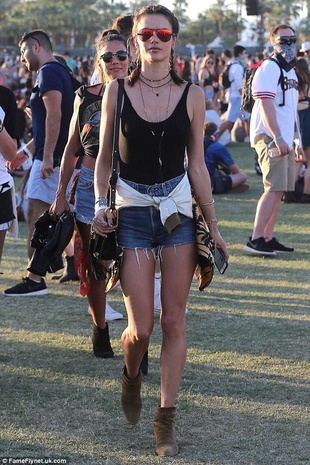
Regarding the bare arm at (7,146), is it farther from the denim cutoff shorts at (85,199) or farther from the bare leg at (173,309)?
the bare leg at (173,309)

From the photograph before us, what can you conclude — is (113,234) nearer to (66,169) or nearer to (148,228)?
(148,228)

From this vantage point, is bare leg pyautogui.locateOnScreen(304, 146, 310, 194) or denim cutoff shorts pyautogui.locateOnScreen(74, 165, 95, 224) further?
bare leg pyautogui.locateOnScreen(304, 146, 310, 194)

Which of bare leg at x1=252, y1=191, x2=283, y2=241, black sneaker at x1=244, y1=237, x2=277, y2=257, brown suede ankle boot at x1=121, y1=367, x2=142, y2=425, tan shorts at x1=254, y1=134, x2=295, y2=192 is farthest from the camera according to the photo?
black sneaker at x1=244, y1=237, x2=277, y2=257

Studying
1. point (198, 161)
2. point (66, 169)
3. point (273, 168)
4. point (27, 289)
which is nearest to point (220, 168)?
point (273, 168)

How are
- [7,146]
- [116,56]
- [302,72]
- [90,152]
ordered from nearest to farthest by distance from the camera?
[7,146]
[116,56]
[90,152]
[302,72]

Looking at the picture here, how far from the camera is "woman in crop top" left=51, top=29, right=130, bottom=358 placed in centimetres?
584

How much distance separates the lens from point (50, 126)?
7719mm

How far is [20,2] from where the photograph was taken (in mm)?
125438

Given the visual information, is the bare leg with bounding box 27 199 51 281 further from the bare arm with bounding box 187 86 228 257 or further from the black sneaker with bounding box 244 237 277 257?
the bare arm with bounding box 187 86 228 257

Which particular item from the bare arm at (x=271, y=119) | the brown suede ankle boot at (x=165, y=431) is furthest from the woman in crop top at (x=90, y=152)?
the bare arm at (x=271, y=119)

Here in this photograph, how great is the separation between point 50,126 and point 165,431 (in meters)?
3.73

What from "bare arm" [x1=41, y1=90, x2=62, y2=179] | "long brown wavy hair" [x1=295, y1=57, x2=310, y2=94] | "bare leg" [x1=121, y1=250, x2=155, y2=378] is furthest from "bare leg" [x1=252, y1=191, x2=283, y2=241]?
"bare leg" [x1=121, y1=250, x2=155, y2=378]

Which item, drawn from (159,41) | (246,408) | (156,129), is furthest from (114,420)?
(159,41)

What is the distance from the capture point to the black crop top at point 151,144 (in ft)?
14.8
